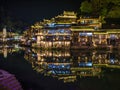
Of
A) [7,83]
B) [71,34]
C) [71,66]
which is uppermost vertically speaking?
[71,34]

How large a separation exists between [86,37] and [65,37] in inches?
41.5

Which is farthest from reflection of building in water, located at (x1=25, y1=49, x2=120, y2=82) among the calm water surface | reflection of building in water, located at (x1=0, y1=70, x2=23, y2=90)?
reflection of building in water, located at (x1=0, y1=70, x2=23, y2=90)

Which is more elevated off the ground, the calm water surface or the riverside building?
the riverside building

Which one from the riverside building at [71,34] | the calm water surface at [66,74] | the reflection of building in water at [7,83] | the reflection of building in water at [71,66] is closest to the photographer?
the reflection of building in water at [7,83]

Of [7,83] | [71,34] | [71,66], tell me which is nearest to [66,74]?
[71,66]

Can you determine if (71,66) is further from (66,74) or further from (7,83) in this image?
(7,83)

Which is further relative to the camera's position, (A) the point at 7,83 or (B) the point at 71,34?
(B) the point at 71,34

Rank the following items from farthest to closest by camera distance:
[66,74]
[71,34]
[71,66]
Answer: [71,34] < [71,66] < [66,74]

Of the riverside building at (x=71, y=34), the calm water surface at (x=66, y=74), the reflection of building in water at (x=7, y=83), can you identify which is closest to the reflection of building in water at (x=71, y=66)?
the calm water surface at (x=66, y=74)

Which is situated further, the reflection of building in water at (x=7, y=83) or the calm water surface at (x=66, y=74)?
the calm water surface at (x=66, y=74)

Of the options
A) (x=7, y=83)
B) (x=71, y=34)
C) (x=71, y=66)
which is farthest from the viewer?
(x=71, y=34)

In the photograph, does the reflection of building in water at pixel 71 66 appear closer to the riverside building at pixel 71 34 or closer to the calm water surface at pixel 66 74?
the calm water surface at pixel 66 74

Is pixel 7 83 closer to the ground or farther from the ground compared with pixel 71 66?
farther from the ground

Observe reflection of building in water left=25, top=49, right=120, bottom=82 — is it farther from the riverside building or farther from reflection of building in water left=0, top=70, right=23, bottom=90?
reflection of building in water left=0, top=70, right=23, bottom=90
